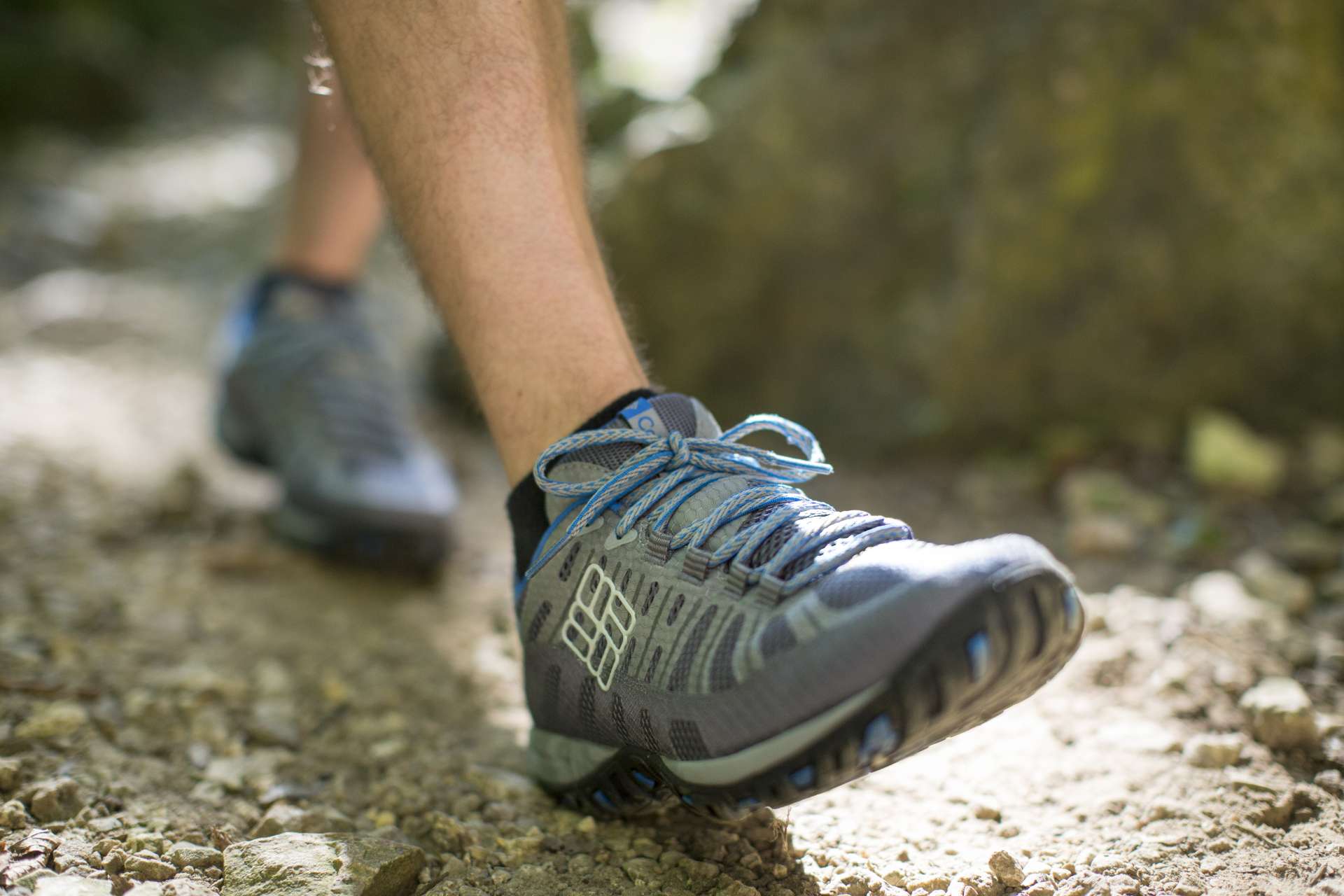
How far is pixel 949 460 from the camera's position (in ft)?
6.93

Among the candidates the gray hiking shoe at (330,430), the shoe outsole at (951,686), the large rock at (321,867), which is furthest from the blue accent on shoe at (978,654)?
the gray hiking shoe at (330,430)

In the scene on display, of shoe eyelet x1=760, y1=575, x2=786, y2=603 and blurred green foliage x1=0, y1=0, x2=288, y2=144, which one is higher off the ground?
blurred green foliage x1=0, y1=0, x2=288, y2=144

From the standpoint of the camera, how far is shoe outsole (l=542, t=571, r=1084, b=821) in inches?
27.4

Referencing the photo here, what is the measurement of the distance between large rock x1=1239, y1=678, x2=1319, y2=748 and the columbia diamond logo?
742mm

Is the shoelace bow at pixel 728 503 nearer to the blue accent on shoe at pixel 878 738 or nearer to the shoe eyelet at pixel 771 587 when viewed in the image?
the shoe eyelet at pixel 771 587

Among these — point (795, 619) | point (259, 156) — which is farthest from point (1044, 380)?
point (259, 156)

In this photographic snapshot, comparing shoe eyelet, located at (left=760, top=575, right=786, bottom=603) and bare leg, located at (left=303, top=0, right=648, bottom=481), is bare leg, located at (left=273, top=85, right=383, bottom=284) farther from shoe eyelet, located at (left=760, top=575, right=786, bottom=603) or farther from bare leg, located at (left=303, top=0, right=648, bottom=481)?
shoe eyelet, located at (left=760, top=575, right=786, bottom=603)

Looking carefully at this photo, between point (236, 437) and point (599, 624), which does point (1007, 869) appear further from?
point (236, 437)

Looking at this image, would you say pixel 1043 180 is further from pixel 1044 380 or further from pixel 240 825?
pixel 240 825

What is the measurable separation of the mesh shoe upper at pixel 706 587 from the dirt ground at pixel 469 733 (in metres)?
0.19

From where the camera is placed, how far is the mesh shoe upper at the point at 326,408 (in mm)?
1596

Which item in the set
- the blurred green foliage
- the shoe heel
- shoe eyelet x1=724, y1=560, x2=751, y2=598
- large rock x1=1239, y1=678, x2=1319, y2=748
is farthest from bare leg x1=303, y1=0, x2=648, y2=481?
the blurred green foliage

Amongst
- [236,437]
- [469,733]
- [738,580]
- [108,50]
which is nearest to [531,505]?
[738,580]

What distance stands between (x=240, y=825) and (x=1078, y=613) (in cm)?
82
